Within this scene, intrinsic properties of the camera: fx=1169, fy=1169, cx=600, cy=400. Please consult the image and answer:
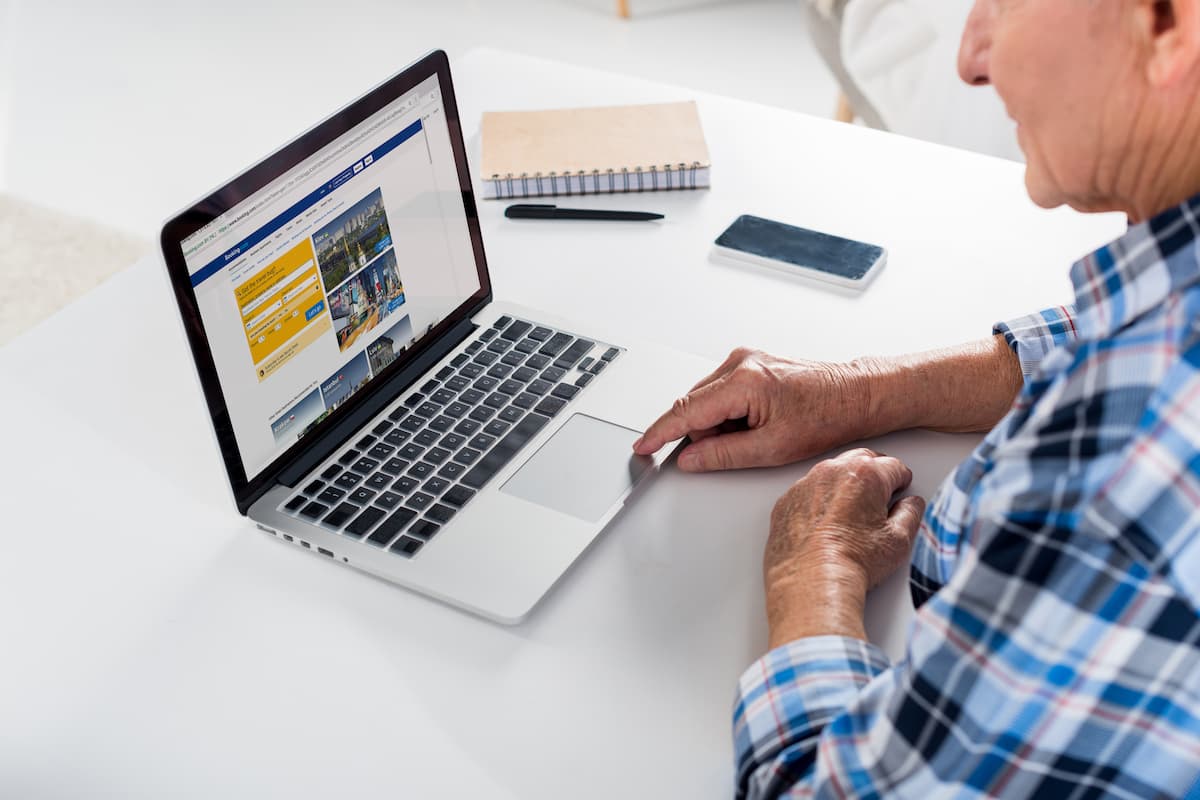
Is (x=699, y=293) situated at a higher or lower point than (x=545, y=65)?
lower

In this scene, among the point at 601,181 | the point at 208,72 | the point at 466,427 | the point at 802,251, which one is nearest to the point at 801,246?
the point at 802,251

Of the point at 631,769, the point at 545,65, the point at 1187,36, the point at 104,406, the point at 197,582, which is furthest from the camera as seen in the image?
the point at 545,65

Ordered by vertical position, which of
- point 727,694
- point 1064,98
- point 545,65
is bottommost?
point 727,694

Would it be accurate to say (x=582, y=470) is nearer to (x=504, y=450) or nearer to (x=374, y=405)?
(x=504, y=450)

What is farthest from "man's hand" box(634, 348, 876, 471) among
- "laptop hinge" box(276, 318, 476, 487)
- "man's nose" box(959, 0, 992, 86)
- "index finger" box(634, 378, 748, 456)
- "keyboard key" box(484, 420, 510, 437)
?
"man's nose" box(959, 0, 992, 86)

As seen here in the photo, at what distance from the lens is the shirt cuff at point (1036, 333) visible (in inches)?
41.8

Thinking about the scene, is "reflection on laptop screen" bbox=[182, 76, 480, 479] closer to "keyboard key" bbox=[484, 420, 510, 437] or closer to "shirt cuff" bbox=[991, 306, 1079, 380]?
"keyboard key" bbox=[484, 420, 510, 437]

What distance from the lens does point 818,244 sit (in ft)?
4.24

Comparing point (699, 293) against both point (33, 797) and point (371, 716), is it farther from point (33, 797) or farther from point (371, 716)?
point (33, 797)

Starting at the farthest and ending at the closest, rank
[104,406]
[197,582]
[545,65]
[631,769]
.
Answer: [545,65] < [104,406] < [197,582] < [631,769]

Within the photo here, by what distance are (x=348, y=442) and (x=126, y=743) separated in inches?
12.1

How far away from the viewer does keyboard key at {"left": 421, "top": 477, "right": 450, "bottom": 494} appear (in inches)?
37.9

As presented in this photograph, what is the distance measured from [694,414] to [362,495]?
287 mm

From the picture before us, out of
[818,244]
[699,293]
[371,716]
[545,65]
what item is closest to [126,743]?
[371,716]
